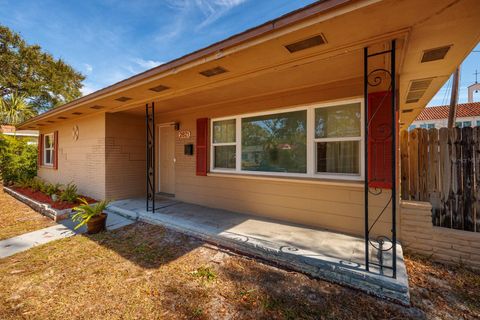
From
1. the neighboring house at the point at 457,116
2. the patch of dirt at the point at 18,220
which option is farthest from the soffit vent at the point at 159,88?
the neighboring house at the point at 457,116

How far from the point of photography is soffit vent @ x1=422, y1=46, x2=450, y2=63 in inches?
96.2

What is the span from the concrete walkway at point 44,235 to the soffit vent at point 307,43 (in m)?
4.28

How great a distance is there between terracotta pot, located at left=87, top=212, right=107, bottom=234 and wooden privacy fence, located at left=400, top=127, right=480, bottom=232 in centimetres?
524

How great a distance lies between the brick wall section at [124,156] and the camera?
581 centimetres

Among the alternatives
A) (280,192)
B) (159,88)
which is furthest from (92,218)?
(280,192)

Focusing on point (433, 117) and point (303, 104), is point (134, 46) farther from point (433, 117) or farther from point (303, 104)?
point (433, 117)

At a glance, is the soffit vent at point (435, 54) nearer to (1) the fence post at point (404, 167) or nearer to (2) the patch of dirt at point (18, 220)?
(1) the fence post at point (404, 167)

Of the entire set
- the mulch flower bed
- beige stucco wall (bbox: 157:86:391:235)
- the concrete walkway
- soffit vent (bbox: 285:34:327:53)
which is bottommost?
the concrete walkway

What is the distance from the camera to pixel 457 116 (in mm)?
16500

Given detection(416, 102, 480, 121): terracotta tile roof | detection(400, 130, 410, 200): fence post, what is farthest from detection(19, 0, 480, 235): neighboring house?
detection(416, 102, 480, 121): terracotta tile roof

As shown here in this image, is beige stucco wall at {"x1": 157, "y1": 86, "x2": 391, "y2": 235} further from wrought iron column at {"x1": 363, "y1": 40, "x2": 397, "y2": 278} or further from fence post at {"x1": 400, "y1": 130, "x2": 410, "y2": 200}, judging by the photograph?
fence post at {"x1": 400, "y1": 130, "x2": 410, "y2": 200}

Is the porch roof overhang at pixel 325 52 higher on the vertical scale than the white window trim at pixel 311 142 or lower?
higher

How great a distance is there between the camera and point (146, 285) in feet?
8.16

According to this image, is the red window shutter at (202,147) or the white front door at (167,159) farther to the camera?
the white front door at (167,159)
